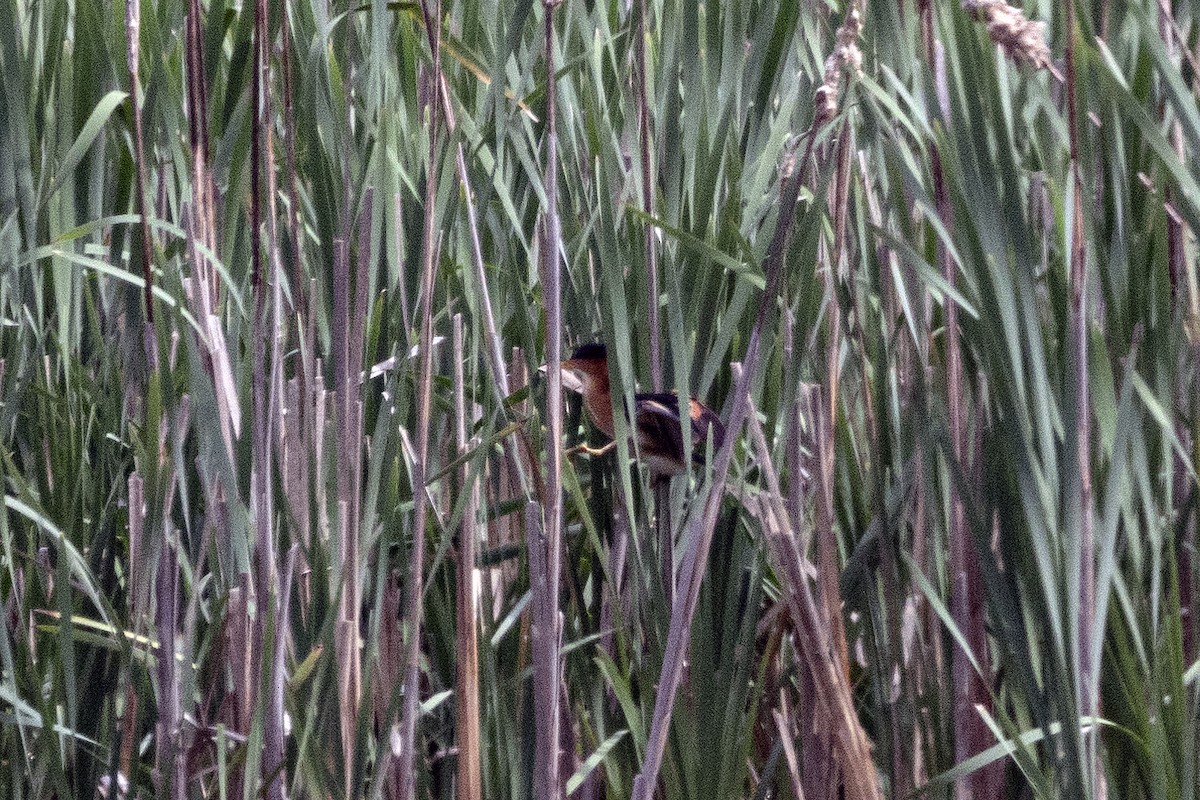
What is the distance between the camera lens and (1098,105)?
3.76 ft

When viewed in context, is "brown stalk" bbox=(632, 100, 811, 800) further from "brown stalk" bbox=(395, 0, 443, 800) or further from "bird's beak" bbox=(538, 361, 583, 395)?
"bird's beak" bbox=(538, 361, 583, 395)

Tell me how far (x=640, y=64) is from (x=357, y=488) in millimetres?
423

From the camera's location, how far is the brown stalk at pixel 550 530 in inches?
40.9

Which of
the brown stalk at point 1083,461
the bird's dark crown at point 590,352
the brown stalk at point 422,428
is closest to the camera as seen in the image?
A: the brown stalk at point 1083,461

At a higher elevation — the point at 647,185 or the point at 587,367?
the point at 647,185

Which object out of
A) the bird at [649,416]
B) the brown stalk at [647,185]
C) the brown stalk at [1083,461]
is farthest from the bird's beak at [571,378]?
the brown stalk at [1083,461]

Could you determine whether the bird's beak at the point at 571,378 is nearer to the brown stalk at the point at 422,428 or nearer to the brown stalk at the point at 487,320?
the brown stalk at the point at 487,320

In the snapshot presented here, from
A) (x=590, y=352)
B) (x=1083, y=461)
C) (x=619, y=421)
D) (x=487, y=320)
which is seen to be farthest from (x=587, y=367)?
(x=1083, y=461)

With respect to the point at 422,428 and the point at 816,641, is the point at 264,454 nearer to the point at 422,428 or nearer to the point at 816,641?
the point at 422,428

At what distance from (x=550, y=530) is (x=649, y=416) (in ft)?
0.85

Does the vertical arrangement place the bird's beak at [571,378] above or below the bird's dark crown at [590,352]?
below

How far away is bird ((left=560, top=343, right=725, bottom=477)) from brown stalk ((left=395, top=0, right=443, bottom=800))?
0.55 ft

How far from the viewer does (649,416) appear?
1324 millimetres

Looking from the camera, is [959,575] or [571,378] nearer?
[959,575]
